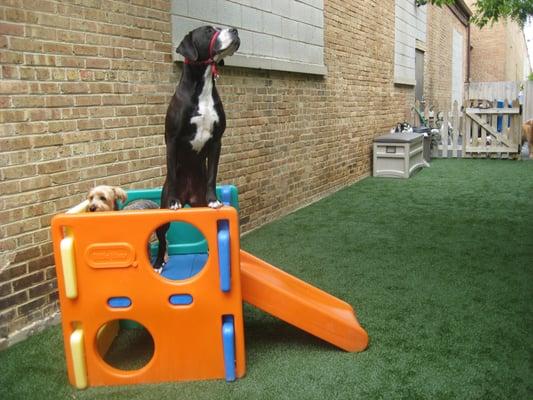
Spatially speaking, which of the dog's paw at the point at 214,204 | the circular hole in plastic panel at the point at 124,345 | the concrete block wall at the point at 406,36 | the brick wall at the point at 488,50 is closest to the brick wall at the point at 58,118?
the circular hole in plastic panel at the point at 124,345

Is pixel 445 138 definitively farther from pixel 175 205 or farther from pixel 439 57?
pixel 175 205

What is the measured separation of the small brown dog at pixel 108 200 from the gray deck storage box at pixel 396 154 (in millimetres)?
7353

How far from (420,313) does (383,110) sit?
827cm

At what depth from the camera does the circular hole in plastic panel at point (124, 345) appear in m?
3.19

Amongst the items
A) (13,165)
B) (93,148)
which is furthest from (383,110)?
(13,165)

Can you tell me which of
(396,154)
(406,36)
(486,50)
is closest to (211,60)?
(396,154)

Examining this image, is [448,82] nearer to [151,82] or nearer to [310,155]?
[310,155]

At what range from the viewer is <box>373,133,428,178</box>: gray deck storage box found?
32.8 ft

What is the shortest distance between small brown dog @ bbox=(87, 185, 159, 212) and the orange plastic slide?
0.72 meters

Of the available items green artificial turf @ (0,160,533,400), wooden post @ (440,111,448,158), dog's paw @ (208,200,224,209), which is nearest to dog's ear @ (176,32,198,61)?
dog's paw @ (208,200,224,209)

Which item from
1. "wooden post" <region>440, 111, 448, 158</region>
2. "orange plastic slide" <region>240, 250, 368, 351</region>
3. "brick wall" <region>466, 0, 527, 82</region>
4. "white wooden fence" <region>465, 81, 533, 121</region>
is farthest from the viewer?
"brick wall" <region>466, 0, 527, 82</region>

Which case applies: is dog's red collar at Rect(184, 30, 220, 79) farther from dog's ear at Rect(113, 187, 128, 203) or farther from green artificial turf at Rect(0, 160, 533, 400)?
green artificial turf at Rect(0, 160, 533, 400)

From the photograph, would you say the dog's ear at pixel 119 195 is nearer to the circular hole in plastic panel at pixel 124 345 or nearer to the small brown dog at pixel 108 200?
the small brown dog at pixel 108 200

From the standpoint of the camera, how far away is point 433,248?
17.5 ft
